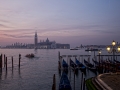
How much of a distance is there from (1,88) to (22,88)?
273 cm

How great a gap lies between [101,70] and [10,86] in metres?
18.1

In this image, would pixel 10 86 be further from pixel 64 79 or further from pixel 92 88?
pixel 92 88

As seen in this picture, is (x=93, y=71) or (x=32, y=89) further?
(x=93, y=71)

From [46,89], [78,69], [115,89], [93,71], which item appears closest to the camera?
[115,89]

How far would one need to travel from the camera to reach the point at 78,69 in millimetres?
34969

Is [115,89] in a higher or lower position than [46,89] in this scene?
higher

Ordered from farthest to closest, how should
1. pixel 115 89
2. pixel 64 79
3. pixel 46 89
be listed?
pixel 46 89 → pixel 64 79 → pixel 115 89

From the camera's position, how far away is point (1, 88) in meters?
21.8

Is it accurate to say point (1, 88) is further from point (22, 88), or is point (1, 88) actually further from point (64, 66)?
point (64, 66)

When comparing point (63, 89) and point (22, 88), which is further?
point (22, 88)

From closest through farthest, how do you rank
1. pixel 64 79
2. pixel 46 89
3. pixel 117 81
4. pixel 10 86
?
pixel 117 81, pixel 64 79, pixel 46 89, pixel 10 86

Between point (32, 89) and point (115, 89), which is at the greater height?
point (115, 89)

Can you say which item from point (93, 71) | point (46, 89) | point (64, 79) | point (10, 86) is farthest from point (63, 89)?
point (93, 71)

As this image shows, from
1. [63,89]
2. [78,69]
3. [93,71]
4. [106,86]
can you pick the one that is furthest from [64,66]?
[106,86]
